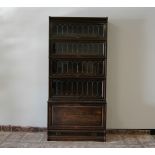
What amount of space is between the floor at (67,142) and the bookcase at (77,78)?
0.15m

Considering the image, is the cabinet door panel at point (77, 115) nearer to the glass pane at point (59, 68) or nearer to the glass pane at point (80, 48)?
the glass pane at point (59, 68)

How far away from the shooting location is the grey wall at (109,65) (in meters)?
4.55


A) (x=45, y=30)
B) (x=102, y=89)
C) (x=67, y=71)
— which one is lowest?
(x=102, y=89)

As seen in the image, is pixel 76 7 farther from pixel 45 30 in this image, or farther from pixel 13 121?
pixel 13 121

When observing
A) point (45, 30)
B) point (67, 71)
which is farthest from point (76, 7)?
point (67, 71)

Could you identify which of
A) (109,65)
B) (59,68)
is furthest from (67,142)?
(109,65)

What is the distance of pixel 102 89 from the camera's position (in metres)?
4.23

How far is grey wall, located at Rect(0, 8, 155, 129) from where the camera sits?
4547mm

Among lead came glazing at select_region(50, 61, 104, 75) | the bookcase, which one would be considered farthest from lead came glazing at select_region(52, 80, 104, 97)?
lead came glazing at select_region(50, 61, 104, 75)

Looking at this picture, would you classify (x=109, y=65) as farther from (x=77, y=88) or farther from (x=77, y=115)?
(x=77, y=115)

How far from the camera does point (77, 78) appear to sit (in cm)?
421

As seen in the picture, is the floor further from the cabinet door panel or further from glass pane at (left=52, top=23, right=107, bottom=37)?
glass pane at (left=52, top=23, right=107, bottom=37)

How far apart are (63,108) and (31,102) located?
76 cm

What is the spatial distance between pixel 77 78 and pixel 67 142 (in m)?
1.01
